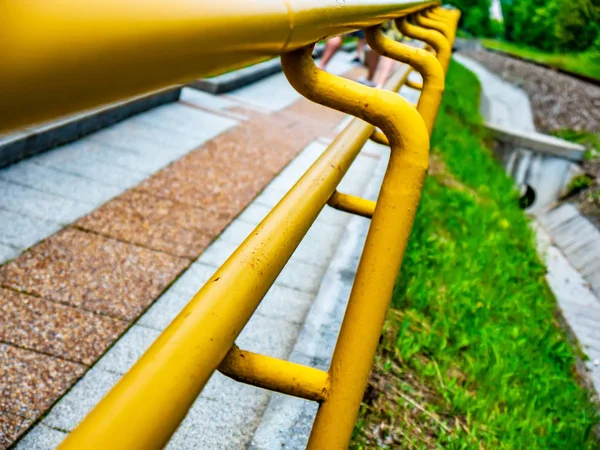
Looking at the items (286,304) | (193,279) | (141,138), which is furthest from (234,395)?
(141,138)

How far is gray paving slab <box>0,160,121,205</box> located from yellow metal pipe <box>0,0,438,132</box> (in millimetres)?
3499

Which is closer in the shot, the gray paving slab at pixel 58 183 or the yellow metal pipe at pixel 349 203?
the yellow metal pipe at pixel 349 203

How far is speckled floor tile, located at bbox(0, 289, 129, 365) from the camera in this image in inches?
98.5

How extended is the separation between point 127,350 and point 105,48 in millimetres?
2325

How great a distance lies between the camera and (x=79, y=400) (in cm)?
226

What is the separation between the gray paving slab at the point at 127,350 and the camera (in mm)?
2479

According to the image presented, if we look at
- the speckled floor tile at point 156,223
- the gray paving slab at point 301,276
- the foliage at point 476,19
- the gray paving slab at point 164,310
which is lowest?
the foliage at point 476,19

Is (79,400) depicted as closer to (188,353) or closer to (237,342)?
(237,342)

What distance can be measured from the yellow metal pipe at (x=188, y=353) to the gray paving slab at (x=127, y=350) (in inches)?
61.1

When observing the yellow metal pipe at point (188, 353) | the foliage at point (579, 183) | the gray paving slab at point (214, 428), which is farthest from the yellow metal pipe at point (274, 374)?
the foliage at point (579, 183)

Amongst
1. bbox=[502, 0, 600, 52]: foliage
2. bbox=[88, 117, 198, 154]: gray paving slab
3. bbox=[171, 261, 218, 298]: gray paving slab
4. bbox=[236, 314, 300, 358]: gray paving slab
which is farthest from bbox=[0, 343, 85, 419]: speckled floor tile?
bbox=[502, 0, 600, 52]: foliage

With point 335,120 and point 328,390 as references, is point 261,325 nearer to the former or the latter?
point 328,390

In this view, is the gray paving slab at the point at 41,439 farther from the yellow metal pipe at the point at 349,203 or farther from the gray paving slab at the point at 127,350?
the yellow metal pipe at the point at 349,203

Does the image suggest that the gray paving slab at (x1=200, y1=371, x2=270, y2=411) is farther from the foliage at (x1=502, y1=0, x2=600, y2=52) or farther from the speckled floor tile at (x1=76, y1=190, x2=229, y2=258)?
the foliage at (x1=502, y1=0, x2=600, y2=52)
